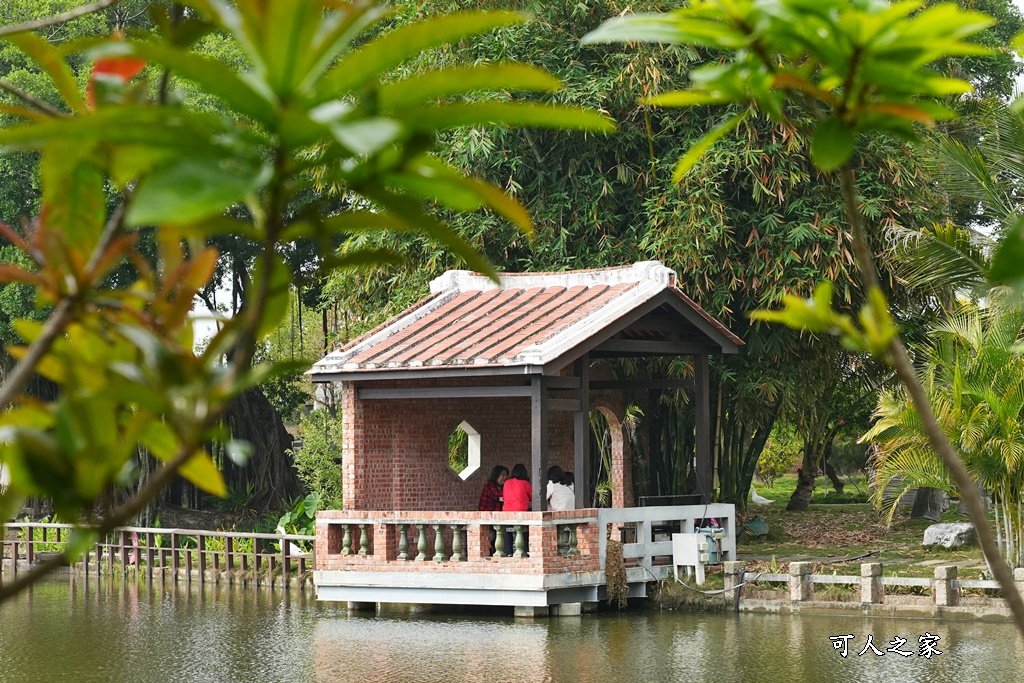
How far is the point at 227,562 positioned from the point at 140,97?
1756 centimetres

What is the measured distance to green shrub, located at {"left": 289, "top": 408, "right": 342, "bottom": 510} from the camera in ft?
67.6

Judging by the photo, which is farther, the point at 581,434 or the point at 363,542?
the point at 363,542

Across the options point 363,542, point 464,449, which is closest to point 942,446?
point 363,542

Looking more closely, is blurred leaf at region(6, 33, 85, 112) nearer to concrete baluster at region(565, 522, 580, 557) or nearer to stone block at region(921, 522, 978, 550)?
concrete baluster at region(565, 522, 580, 557)

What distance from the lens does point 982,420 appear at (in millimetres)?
13086

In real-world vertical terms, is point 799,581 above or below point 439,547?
below

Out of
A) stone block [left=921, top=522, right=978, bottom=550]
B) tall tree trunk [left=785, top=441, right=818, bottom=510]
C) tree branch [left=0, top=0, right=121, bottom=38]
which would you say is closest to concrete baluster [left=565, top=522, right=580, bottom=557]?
stone block [left=921, top=522, right=978, bottom=550]

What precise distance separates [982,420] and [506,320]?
15.8ft

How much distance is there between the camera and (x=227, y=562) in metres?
18.4

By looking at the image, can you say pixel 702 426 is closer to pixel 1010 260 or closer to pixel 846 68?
pixel 846 68

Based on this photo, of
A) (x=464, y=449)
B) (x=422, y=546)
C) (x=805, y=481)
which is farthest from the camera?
(x=805, y=481)

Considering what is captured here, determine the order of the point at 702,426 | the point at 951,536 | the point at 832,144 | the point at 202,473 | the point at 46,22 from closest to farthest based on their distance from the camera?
the point at 202,473, the point at 832,144, the point at 46,22, the point at 702,426, the point at 951,536

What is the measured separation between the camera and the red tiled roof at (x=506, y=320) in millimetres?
13577

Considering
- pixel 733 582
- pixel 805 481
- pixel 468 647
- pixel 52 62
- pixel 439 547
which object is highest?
pixel 52 62
